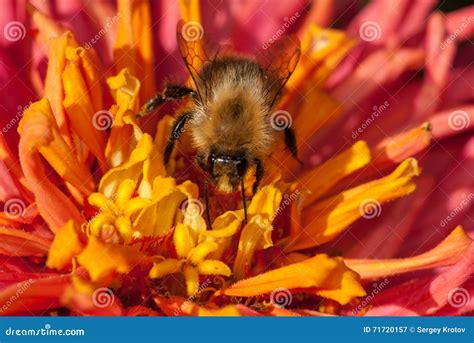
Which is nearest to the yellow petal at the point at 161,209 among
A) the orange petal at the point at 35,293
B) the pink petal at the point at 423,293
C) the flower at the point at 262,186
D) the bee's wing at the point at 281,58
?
the flower at the point at 262,186

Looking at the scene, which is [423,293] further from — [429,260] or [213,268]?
[213,268]

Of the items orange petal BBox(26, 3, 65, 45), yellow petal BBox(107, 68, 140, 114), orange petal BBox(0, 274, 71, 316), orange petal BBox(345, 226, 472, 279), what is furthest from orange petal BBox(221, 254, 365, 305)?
orange petal BBox(26, 3, 65, 45)

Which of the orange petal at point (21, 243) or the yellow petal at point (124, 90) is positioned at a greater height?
the yellow petal at point (124, 90)

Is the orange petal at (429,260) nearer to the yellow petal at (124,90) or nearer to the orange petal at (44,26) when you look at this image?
the yellow petal at (124,90)

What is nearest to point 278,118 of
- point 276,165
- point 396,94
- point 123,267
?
point 276,165

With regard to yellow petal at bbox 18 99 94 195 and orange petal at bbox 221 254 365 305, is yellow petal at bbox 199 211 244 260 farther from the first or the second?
yellow petal at bbox 18 99 94 195

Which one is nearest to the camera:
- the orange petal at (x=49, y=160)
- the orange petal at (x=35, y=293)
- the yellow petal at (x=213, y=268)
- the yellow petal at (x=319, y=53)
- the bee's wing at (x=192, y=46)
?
the orange petal at (x=35, y=293)

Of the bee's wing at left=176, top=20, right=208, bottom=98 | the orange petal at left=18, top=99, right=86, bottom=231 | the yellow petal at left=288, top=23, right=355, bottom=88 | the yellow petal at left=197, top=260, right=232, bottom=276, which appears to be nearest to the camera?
the orange petal at left=18, top=99, right=86, bottom=231
